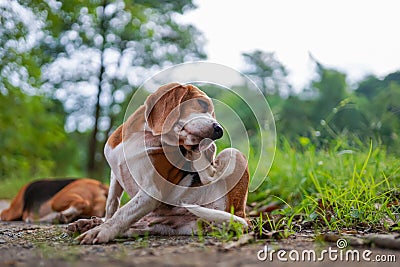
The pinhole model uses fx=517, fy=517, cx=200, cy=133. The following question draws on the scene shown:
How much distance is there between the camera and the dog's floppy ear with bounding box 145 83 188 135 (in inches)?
133

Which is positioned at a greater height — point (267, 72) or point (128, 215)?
point (267, 72)

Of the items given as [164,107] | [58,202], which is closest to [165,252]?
[164,107]

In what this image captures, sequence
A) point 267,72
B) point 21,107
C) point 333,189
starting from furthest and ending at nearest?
1. point 267,72
2. point 21,107
3. point 333,189

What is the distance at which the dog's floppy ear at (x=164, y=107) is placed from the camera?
3.37 metres

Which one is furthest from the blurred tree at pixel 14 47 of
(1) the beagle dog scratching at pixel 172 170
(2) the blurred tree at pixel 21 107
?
(1) the beagle dog scratching at pixel 172 170

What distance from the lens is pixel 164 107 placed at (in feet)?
11.2

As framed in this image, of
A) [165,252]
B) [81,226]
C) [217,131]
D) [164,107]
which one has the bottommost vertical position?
[81,226]

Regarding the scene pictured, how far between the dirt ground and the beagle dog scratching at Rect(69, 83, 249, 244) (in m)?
0.17

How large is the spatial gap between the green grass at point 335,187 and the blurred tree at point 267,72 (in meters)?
6.15

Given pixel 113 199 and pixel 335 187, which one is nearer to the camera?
pixel 113 199

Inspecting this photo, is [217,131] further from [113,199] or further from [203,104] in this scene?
[113,199]

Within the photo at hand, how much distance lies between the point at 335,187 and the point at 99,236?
2.47 metres

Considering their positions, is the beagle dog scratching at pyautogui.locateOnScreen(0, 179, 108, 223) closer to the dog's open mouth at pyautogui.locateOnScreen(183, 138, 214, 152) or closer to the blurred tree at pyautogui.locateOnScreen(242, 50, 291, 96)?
the dog's open mouth at pyautogui.locateOnScreen(183, 138, 214, 152)

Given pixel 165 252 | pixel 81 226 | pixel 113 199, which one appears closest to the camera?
pixel 165 252
